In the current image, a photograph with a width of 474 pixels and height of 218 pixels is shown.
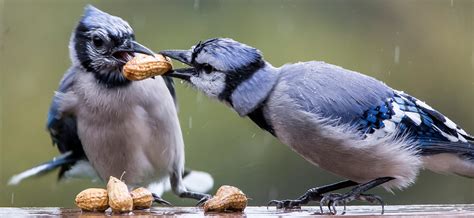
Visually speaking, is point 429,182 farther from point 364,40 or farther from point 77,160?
point 77,160

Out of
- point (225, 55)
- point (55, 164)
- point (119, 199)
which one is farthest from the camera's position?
point (55, 164)

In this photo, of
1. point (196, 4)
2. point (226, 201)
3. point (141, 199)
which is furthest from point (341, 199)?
point (196, 4)

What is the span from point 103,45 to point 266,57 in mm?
1685

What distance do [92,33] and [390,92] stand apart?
1.01 m

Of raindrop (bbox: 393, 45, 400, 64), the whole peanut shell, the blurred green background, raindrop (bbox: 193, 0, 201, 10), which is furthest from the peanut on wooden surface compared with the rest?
raindrop (bbox: 393, 45, 400, 64)

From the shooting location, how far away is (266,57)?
5008 millimetres

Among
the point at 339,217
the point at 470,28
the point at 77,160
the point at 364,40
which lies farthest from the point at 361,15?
the point at 339,217

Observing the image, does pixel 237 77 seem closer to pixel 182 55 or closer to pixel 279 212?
pixel 182 55

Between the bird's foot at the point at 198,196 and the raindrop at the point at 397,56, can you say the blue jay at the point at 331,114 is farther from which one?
the raindrop at the point at 397,56

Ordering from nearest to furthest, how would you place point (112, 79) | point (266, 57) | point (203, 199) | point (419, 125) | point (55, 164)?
point (419, 125)
point (203, 199)
point (112, 79)
point (55, 164)
point (266, 57)

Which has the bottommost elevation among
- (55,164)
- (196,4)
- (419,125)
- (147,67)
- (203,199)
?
(55,164)

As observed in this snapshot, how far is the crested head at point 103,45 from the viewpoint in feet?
11.0

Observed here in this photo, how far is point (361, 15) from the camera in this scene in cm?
563

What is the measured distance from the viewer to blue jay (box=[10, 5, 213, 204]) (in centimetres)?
347
